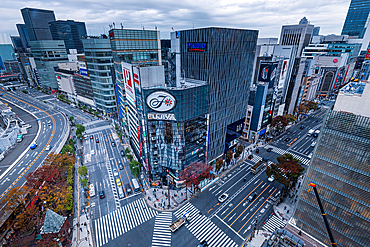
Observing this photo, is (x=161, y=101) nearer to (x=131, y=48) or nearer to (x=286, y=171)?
(x=286, y=171)

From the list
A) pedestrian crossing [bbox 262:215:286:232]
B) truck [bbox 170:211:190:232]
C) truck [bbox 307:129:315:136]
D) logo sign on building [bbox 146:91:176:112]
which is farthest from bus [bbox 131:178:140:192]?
truck [bbox 307:129:315:136]

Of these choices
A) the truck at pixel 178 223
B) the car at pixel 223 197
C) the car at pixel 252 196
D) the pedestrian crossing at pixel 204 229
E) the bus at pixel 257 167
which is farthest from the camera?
the bus at pixel 257 167

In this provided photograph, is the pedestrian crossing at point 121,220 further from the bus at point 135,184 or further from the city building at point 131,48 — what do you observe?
the city building at point 131,48

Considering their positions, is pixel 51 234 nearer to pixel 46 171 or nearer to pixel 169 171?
pixel 46 171

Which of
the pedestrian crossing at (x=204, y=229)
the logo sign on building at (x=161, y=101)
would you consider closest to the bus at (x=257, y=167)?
the pedestrian crossing at (x=204, y=229)

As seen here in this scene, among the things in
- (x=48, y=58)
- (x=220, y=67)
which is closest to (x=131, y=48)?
(x=220, y=67)

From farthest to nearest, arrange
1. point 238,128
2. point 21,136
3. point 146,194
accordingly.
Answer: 1. point 21,136
2. point 238,128
3. point 146,194

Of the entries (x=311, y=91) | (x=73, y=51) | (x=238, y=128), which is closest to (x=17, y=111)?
(x=73, y=51)
